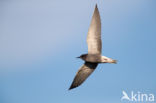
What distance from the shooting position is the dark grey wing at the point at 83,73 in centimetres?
639

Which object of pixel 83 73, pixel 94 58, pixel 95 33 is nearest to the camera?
pixel 95 33

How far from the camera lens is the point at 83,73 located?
642cm

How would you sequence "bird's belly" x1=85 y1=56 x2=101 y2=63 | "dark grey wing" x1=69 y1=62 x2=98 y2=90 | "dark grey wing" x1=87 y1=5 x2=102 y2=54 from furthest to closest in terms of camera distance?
"dark grey wing" x1=69 y1=62 x2=98 y2=90 → "bird's belly" x1=85 y1=56 x2=101 y2=63 → "dark grey wing" x1=87 y1=5 x2=102 y2=54

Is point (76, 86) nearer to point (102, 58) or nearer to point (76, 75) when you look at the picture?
point (76, 75)

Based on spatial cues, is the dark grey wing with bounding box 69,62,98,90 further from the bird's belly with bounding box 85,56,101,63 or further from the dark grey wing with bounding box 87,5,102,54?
the dark grey wing with bounding box 87,5,102,54

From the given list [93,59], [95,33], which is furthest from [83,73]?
[95,33]

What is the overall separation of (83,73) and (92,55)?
44 centimetres

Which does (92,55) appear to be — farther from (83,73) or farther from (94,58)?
(83,73)

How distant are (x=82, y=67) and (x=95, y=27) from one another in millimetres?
850

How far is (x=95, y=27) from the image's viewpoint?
6.04m

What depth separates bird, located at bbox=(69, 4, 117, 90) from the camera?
6.05 m

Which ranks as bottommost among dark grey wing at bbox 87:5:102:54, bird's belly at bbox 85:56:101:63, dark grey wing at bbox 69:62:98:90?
dark grey wing at bbox 69:62:98:90

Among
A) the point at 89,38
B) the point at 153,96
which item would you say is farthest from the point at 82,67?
the point at 153,96

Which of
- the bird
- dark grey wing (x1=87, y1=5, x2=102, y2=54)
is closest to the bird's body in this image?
the bird
